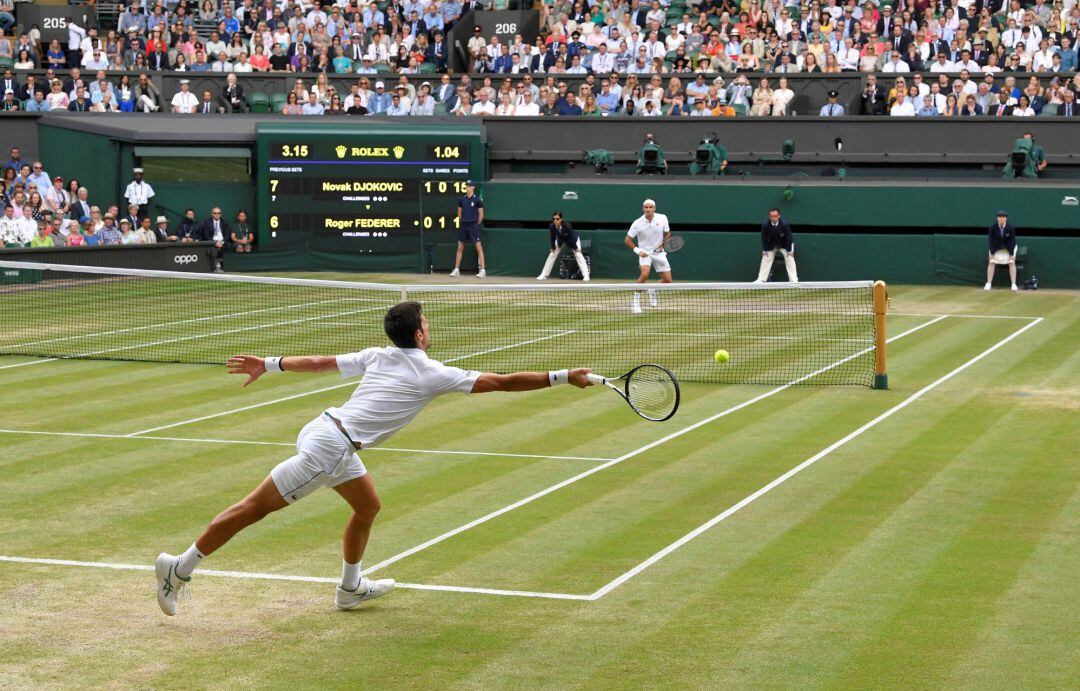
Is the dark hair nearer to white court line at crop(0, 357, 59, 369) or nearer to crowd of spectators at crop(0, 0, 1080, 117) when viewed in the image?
white court line at crop(0, 357, 59, 369)

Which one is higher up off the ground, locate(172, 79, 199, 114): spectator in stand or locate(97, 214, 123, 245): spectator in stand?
locate(172, 79, 199, 114): spectator in stand

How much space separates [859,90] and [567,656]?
30518 millimetres

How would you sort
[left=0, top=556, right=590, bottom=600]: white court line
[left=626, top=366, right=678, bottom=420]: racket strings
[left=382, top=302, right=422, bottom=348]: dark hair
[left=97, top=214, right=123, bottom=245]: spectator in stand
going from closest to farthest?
[left=382, top=302, right=422, bottom=348]: dark hair
[left=0, top=556, right=590, bottom=600]: white court line
[left=626, top=366, right=678, bottom=420]: racket strings
[left=97, top=214, right=123, bottom=245]: spectator in stand

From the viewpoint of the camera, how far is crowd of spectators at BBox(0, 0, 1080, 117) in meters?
36.1

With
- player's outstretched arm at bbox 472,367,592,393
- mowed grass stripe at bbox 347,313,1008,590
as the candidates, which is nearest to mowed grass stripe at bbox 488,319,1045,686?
mowed grass stripe at bbox 347,313,1008,590

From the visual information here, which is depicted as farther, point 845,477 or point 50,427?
point 50,427

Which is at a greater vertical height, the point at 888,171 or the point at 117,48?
the point at 117,48

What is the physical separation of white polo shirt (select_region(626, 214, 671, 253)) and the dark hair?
1967 centimetres

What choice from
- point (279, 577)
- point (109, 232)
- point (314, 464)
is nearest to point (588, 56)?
point (109, 232)

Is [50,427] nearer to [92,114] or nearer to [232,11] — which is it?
[92,114]

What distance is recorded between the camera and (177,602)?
28.4 ft

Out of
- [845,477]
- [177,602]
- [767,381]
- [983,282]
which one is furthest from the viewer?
[983,282]

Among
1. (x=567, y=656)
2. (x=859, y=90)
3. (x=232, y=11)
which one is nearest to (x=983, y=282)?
(x=859, y=90)

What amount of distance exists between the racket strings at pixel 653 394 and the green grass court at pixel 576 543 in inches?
39.7
